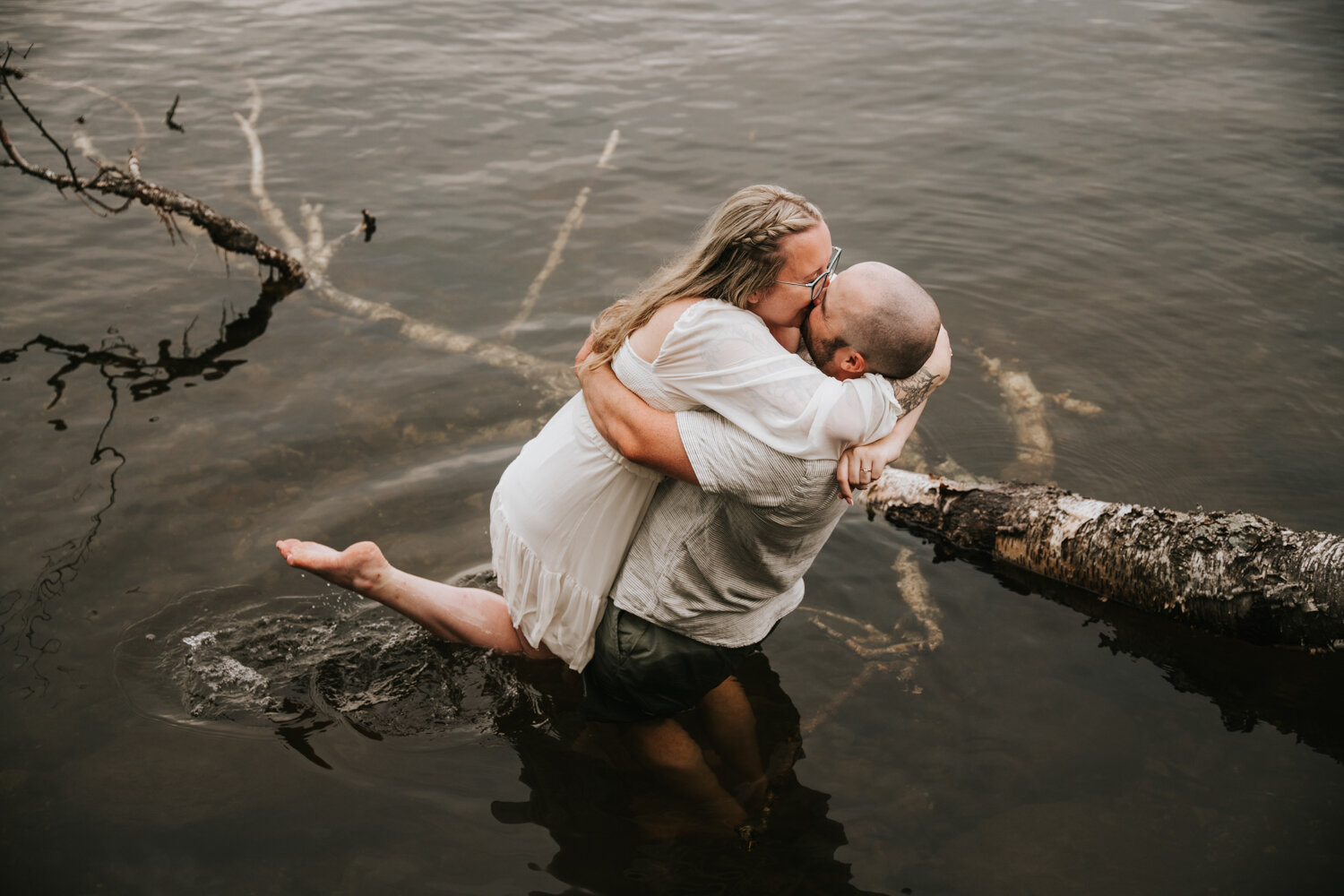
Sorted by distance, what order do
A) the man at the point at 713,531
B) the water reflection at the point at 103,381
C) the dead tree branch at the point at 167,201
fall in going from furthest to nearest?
the dead tree branch at the point at 167,201 → the water reflection at the point at 103,381 → the man at the point at 713,531

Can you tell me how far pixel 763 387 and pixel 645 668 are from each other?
46.4 inches

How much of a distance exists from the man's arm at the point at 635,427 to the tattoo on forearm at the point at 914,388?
0.79 metres

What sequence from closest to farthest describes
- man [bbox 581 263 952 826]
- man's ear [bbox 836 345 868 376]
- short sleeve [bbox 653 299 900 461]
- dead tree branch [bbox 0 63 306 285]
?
short sleeve [bbox 653 299 900 461]
man [bbox 581 263 952 826]
man's ear [bbox 836 345 868 376]
dead tree branch [bbox 0 63 306 285]

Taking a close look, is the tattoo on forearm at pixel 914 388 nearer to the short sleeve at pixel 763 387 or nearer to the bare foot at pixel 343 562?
the short sleeve at pixel 763 387

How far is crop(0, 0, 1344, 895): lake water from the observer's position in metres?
3.59

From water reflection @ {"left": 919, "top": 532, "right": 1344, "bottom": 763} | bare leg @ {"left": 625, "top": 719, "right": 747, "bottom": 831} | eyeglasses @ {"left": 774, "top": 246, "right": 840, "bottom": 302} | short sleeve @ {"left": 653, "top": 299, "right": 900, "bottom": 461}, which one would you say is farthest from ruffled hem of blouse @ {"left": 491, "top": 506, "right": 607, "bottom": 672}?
water reflection @ {"left": 919, "top": 532, "right": 1344, "bottom": 763}

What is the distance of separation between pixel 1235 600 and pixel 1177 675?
49cm

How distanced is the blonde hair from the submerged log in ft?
8.47

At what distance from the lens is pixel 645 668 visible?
128 inches

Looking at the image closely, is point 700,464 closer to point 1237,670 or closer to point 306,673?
point 306,673

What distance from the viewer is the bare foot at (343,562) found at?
3.59m

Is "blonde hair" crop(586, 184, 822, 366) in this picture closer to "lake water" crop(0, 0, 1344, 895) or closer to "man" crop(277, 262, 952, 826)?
"man" crop(277, 262, 952, 826)

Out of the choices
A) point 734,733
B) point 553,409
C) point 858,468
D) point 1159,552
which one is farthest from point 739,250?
point 553,409

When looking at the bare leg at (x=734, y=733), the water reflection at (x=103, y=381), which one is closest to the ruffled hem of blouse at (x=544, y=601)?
the bare leg at (x=734, y=733)
